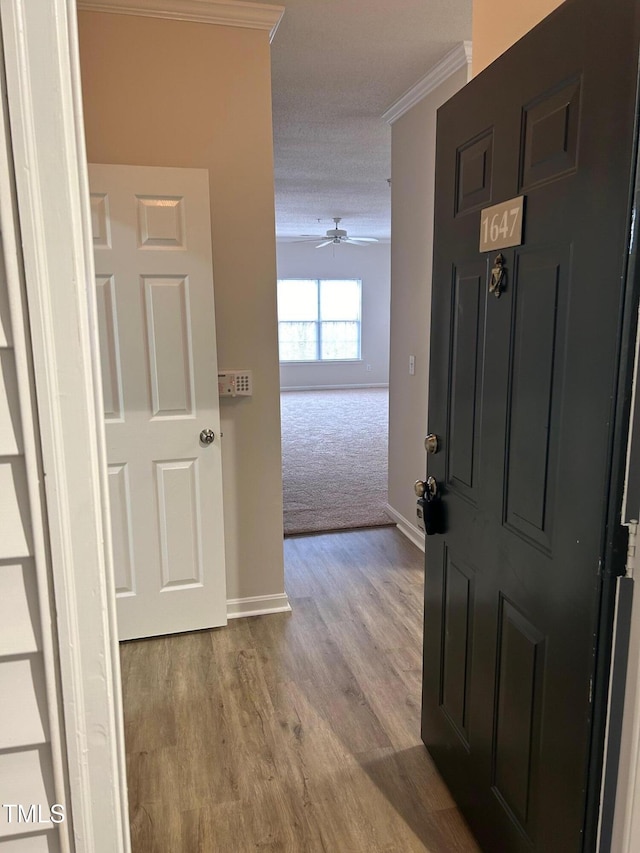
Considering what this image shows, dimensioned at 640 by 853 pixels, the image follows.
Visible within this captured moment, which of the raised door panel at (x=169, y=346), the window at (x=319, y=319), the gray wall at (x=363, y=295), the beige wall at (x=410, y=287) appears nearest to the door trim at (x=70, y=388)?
the raised door panel at (x=169, y=346)

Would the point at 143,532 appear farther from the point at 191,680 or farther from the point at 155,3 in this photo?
the point at 155,3

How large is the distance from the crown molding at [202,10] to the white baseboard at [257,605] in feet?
8.52

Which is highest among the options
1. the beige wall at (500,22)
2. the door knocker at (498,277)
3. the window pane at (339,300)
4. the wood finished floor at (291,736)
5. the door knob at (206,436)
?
the beige wall at (500,22)

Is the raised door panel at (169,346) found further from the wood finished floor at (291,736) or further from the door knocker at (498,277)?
the door knocker at (498,277)

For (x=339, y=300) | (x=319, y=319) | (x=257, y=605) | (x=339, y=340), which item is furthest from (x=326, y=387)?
(x=257, y=605)

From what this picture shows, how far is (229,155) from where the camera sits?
8.48ft

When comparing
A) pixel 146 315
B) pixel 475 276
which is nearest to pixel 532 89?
pixel 475 276

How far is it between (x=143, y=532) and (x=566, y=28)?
2.32m

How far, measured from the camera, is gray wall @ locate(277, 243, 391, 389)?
1055cm

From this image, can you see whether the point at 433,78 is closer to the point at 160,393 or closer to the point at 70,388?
the point at 160,393

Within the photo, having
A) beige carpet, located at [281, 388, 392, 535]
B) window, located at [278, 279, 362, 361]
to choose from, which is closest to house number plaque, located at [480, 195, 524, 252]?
beige carpet, located at [281, 388, 392, 535]

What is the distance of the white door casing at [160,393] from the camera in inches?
95.3

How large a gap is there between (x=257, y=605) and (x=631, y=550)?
87.2 inches

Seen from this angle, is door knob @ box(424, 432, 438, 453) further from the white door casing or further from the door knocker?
the white door casing
